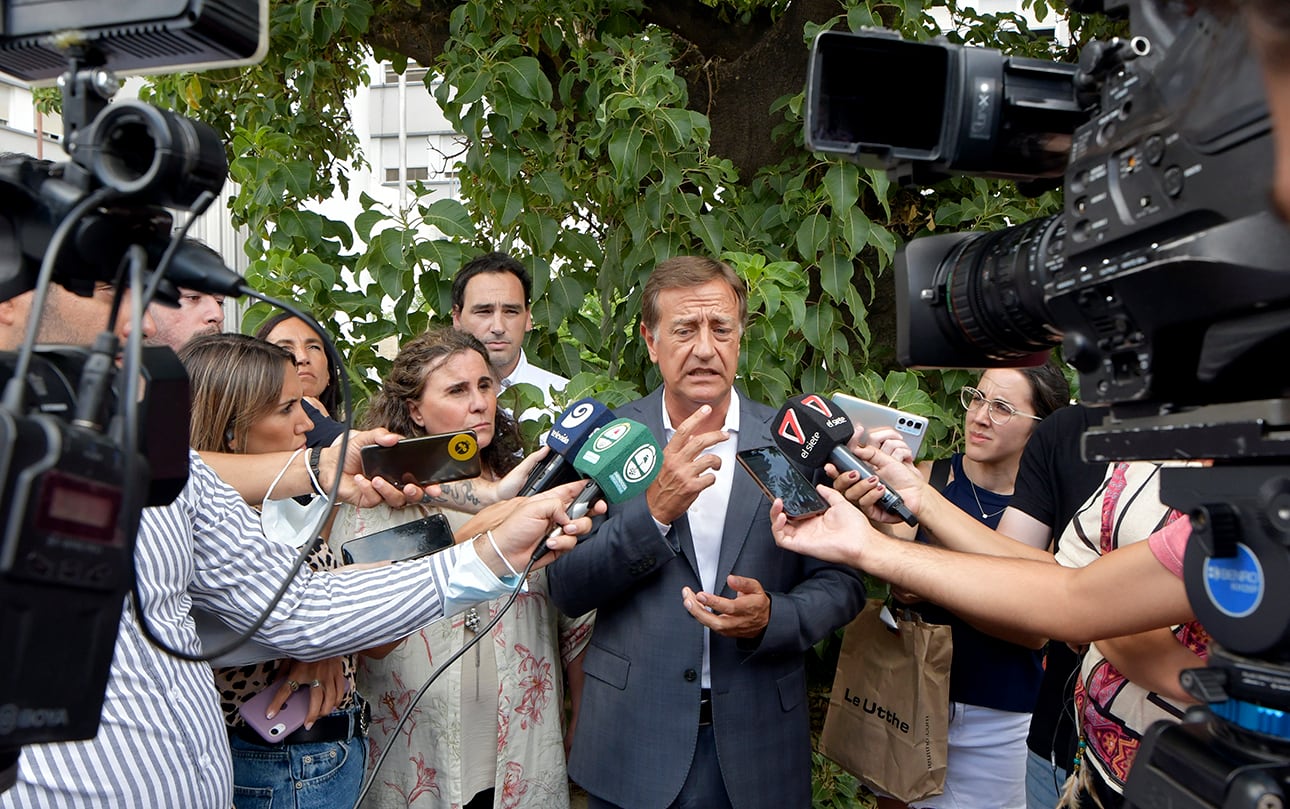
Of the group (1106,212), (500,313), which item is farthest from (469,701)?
(1106,212)

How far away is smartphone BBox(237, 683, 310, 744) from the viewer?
2.25m

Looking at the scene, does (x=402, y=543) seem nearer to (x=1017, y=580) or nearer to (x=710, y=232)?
(x=1017, y=580)

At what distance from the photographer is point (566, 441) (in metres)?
2.25

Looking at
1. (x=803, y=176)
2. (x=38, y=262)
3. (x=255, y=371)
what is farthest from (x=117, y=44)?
(x=803, y=176)

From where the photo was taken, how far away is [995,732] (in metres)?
3.01

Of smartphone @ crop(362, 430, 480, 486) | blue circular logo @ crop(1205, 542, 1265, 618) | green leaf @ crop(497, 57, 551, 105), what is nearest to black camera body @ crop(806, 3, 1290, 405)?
blue circular logo @ crop(1205, 542, 1265, 618)

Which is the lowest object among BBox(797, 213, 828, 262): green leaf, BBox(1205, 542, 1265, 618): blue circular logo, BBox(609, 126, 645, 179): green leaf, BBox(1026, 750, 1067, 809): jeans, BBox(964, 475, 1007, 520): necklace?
BBox(1026, 750, 1067, 809): jeans

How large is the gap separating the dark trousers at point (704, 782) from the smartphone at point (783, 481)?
643 mm

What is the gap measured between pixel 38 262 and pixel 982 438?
269 centimetres

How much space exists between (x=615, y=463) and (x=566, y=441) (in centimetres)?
13

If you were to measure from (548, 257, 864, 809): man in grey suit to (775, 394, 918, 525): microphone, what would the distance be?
18 centimetres

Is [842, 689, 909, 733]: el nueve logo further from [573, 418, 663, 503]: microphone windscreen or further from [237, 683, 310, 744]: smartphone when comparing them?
[237, 683, 310, 744]: smartphone

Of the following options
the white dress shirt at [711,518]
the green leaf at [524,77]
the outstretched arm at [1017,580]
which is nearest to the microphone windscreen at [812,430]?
the outstretched arm at [1017,580]

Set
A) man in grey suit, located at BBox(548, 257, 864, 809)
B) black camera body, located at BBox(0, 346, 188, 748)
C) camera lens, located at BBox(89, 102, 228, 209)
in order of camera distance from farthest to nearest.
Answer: man in grey suit, located at BBox(548, 257, 864, 809)
camera lens, located at BBox(89, 102, 228, 209)
black camera body, located at BBox(0, 346, 188, 748)
